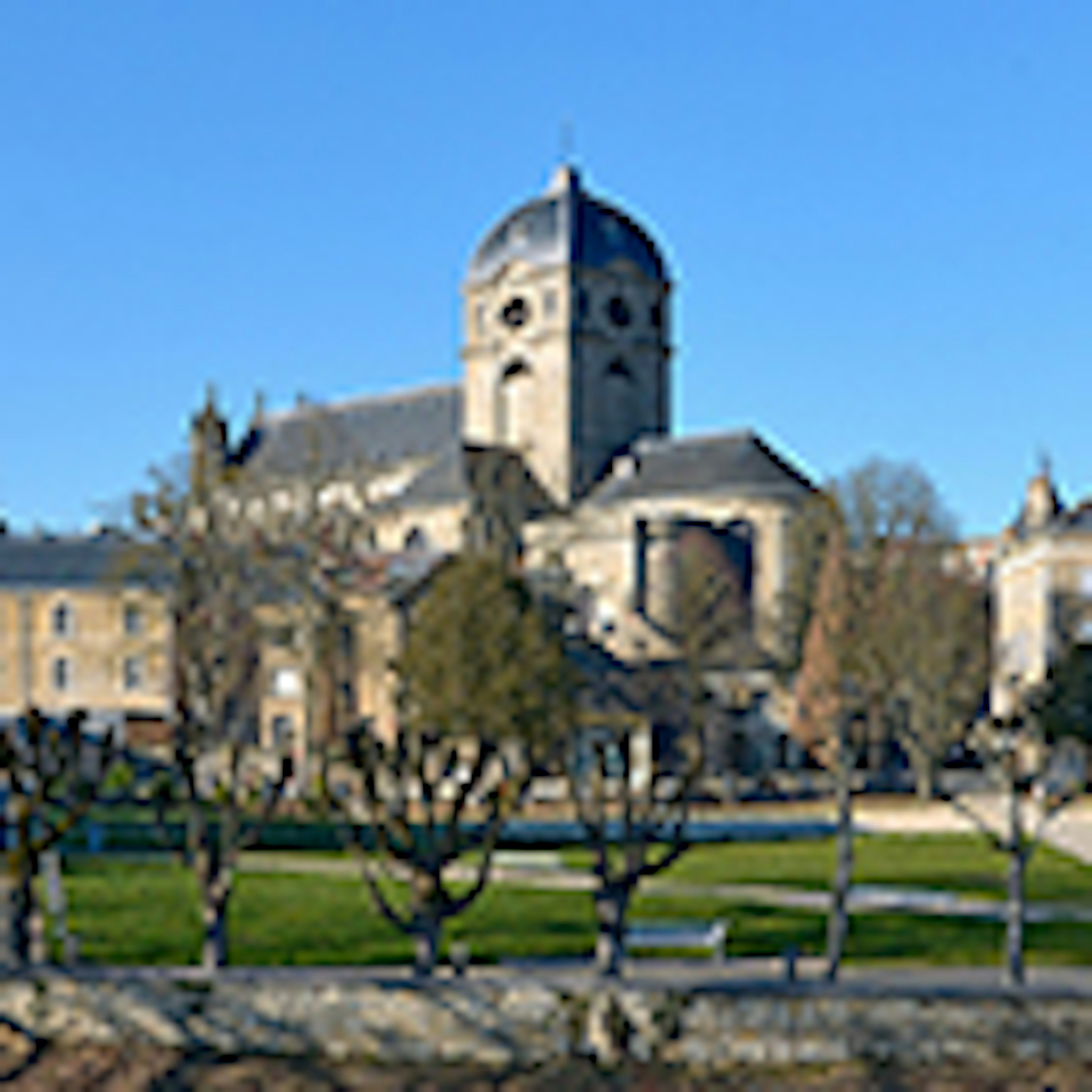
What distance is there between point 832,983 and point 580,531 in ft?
142

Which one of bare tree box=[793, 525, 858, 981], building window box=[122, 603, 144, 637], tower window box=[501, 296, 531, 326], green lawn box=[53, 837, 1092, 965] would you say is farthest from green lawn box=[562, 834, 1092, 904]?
tower window box=[501, 296, 531, 326]

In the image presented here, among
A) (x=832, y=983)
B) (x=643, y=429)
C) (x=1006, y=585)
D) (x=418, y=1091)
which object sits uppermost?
(x=643, y=429)

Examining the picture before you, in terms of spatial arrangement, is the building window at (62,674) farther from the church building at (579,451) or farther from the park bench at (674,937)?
the park bench at (674,937)

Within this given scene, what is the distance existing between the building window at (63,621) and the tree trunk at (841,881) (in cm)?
4109

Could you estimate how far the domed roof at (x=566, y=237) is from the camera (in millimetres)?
65500

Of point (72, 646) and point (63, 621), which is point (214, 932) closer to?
point (72, 646)

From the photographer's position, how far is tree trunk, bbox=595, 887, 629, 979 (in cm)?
1566

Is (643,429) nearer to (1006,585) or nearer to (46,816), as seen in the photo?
(1006,585)

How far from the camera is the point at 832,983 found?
1545 cm

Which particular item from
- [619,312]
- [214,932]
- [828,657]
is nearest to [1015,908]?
[214,932]

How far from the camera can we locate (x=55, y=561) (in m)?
55.6

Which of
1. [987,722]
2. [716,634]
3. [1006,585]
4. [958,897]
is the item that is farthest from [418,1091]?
[1006,585]

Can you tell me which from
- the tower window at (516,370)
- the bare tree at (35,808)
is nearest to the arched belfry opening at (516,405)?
the tower window at (516,370)

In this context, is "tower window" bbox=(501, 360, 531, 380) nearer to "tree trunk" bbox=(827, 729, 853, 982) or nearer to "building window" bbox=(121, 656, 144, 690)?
"building window" bbox=(121, 656, 144, 690)
